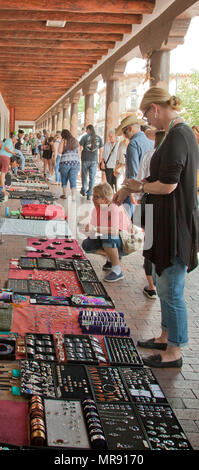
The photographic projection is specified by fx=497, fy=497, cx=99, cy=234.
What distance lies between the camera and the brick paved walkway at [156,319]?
8.67ft

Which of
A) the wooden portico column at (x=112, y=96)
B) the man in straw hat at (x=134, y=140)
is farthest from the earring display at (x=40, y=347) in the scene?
the wooden portico column at (x=112, y=96)

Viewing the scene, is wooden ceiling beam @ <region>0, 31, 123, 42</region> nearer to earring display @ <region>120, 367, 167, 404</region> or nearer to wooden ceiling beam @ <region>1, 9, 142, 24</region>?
wooden ceiling beam @ <region>1, 9, 142, 24</region>

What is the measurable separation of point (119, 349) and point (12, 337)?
65 centimetres

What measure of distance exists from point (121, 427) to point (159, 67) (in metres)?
→ 5.91

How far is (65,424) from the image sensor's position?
7.08 feet

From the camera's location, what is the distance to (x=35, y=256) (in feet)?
16.7

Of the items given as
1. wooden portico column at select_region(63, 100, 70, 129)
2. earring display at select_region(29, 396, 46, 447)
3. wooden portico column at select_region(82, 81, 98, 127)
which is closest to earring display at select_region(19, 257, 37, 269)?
earring display at select_region(29, 396, 46, 447)

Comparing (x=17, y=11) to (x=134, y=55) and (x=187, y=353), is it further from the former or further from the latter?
(x=187, y=353)

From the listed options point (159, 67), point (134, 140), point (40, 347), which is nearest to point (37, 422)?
point (40, 347)

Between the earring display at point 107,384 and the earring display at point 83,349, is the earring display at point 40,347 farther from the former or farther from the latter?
the earring display at point 107,384

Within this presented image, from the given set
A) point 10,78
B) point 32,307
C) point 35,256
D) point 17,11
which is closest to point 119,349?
point 32,307

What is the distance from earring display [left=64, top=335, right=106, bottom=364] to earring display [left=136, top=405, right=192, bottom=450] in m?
0.52

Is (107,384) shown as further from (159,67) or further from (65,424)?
(159,67)

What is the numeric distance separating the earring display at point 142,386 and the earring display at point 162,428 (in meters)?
0.07
